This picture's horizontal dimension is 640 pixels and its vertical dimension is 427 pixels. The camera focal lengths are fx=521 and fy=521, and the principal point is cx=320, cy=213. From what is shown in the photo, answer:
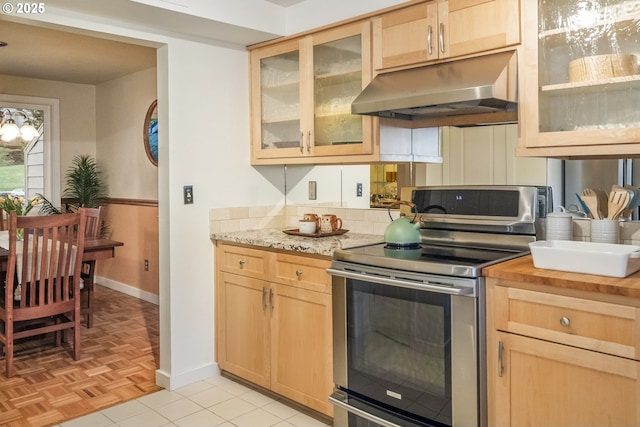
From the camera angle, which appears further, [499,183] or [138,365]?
[138,365]

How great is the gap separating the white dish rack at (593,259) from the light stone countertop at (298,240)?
956 millimetres

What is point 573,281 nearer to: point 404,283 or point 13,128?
point 404,283

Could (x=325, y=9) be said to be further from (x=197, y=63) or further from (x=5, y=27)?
(x=5, y=27)

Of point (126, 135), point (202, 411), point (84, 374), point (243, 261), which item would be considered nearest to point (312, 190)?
point (243, 261)

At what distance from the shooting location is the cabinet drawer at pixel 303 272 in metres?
2.53

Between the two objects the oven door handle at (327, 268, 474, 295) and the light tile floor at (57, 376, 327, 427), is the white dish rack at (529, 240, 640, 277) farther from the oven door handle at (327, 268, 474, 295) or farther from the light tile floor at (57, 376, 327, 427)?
the light tile floor at (57, 376, 327, 427)

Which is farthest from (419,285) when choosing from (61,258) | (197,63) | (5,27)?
(5,27)

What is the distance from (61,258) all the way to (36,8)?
5.62ft

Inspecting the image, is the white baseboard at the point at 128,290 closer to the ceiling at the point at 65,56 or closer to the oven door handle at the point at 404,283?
Result: the ceiling at the point at 65,56

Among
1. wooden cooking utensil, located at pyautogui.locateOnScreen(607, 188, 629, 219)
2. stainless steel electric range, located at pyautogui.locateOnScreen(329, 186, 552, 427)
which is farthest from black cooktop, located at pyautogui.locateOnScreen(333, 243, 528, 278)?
wooden cooking utensil, located at pyautogui.locateOnScreen(607, 188, 629, 219)

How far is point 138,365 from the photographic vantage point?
3.45m

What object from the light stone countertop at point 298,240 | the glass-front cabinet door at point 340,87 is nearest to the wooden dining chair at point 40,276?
the light stone countertop at point 298,240

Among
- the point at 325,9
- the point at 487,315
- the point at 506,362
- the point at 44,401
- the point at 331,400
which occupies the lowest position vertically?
the point at 44,401

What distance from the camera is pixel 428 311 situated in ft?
6.64
